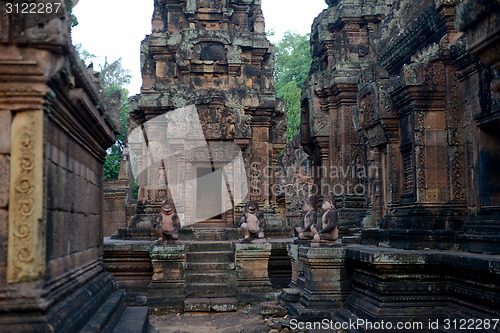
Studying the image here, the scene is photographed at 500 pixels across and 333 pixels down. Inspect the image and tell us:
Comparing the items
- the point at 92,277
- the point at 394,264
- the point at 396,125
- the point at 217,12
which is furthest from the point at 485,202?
the point at 217,12

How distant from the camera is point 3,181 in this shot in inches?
120

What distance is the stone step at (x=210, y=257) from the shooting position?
9672 millimetres

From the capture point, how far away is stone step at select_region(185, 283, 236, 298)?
8938 mm

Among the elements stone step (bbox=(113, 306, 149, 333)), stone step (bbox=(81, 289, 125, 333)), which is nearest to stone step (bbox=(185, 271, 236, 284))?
stone step (bbox=(113, 306, 149, 333))

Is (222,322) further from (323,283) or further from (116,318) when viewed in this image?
(116,318)

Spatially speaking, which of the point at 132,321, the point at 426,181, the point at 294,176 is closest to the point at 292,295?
the point at 426,181

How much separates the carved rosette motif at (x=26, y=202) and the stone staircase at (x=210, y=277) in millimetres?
5763

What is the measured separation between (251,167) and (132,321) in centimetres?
851

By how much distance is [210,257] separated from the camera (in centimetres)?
969

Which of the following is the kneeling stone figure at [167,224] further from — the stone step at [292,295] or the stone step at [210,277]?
the stone step at [292,295]

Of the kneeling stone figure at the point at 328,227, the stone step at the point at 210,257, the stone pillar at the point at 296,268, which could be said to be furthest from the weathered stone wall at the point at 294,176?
the kneeling stone figure at the point at 328,227

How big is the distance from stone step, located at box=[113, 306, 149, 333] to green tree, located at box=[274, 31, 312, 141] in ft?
85.1

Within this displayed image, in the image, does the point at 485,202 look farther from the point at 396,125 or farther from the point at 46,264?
the point at 46,264

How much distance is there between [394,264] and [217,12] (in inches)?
413
